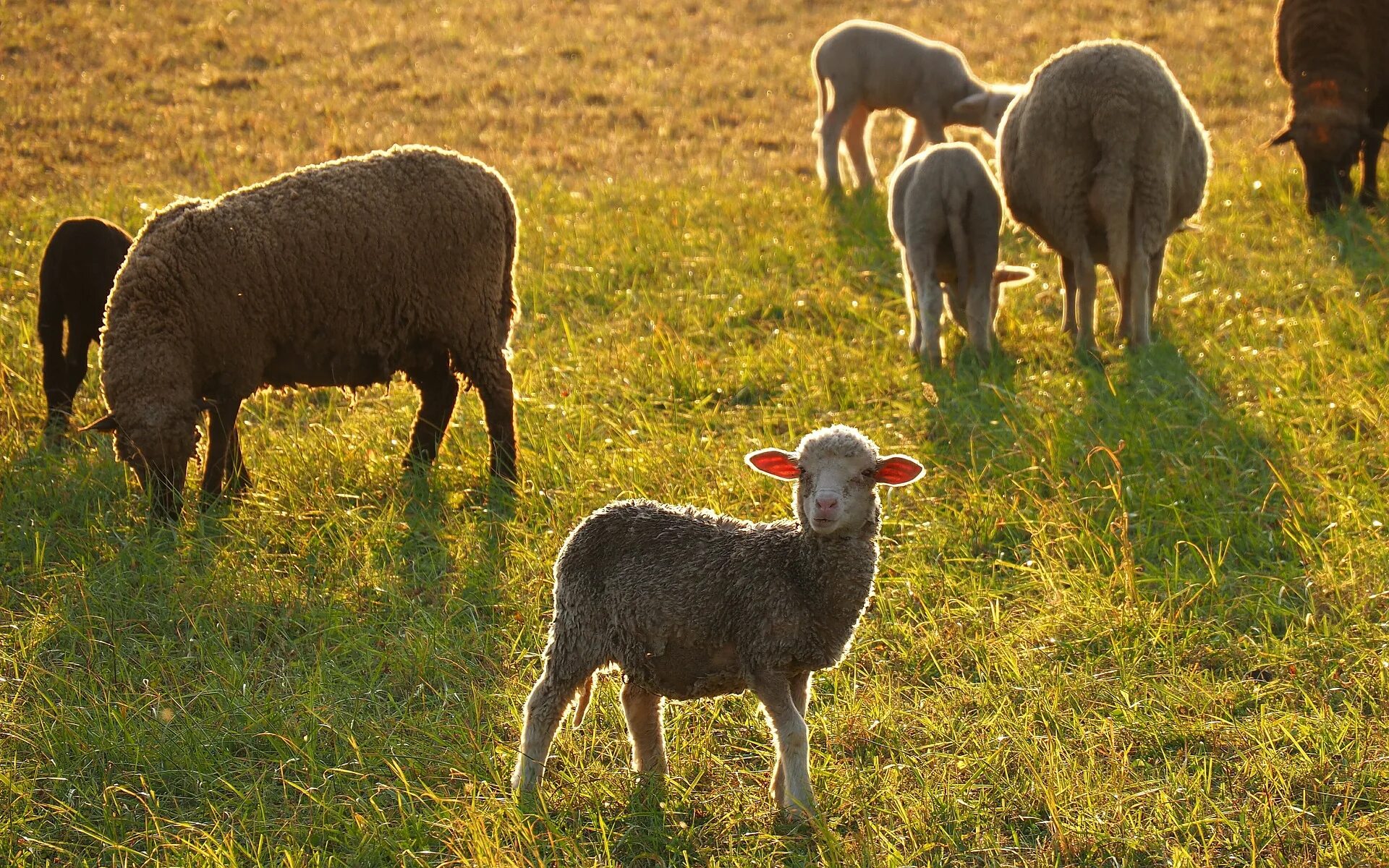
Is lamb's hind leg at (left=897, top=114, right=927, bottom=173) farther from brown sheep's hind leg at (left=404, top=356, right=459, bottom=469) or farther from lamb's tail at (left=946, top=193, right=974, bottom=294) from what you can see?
brown sheep's hind leg at (left=404, top=356, right=459, bottom=469)

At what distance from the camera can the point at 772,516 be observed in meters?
5.93

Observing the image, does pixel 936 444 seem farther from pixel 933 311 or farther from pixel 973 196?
pixel 973 196

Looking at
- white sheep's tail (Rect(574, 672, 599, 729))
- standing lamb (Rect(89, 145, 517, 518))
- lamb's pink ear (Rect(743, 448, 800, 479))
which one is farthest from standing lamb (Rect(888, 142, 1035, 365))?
white sheep's tail (Rect(574, 672, 599, 729))

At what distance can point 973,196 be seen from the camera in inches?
306

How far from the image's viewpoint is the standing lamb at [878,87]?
12352 millimetres

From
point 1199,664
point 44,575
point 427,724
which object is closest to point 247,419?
point 44,575

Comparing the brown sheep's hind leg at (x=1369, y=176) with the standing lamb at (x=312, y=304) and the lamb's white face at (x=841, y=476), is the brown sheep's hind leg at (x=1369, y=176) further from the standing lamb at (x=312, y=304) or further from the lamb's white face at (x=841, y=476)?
the lamb's white face at (x=841, y=476)

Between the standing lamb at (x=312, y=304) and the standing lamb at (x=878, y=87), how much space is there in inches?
239

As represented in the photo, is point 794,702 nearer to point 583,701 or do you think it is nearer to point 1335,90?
point 583,701

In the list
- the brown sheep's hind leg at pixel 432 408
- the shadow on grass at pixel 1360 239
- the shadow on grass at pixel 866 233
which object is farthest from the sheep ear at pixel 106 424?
the shadow on grass at pixel 1360 239

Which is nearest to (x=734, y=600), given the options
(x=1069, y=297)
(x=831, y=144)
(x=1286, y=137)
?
(x=1069, y=297)

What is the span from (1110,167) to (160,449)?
5.07m

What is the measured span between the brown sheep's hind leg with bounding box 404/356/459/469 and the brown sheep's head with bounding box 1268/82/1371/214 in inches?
270

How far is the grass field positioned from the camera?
407 centimetres
